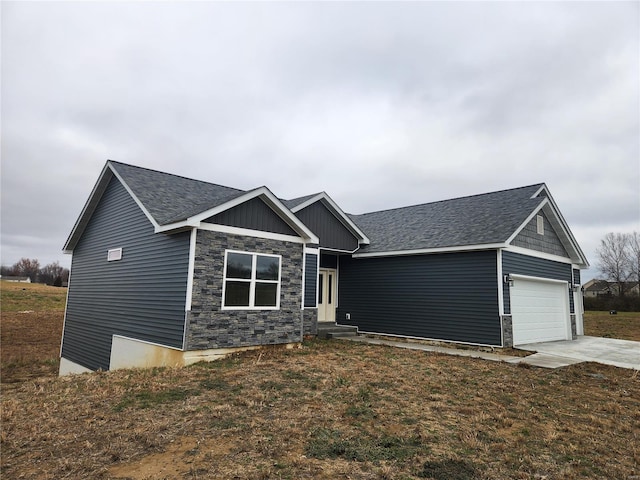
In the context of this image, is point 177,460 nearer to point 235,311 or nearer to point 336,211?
point 235,311

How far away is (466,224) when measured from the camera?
14305 mm

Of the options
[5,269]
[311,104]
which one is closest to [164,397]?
[311,104]

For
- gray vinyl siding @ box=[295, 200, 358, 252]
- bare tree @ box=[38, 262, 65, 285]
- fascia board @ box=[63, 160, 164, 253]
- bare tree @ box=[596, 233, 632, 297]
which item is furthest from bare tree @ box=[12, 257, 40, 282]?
bare tree @ box=[596, 233, 632, 297]

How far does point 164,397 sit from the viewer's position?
21.3 feet

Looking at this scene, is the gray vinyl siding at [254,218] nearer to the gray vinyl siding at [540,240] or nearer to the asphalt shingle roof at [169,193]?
the asphalt shingle roof at [169,193]

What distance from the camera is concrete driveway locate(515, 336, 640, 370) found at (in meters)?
10.4

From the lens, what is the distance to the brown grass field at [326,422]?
4.07 metres

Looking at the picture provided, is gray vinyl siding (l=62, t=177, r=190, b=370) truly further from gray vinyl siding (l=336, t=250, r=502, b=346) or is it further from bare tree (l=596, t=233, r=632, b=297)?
bare tree (l=596, t=233, r=632, b=297)

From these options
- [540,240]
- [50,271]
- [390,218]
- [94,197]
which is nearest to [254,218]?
[94,197]

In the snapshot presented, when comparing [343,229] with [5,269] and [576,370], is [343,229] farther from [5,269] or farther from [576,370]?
[5,269]

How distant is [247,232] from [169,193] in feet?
11.5

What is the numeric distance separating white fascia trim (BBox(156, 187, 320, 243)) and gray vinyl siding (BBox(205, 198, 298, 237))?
0.41 feet

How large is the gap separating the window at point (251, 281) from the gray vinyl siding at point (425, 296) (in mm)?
5805

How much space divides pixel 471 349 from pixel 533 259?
14.8 feet
